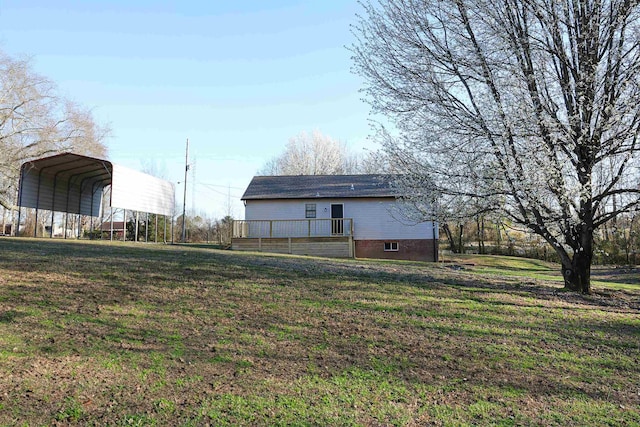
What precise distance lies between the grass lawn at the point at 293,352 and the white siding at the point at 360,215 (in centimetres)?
1352

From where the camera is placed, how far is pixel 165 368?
4.52m

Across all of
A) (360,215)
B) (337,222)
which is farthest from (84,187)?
(360,215)

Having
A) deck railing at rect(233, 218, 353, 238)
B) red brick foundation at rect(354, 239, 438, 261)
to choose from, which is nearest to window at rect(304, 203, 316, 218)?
deck railing at rect(233, 218, 353, 238)

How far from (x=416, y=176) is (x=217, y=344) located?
21.3 ft

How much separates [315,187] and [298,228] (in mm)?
2865

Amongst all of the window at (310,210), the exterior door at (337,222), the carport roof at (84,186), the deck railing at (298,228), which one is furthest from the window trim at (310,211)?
the carport roof at (84,186)

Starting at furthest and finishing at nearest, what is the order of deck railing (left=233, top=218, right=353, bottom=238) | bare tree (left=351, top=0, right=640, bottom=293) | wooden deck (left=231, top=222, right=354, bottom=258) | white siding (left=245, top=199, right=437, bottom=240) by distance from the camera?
white siding (left=245, top=199, right=437, bottom=240), deck railing (left=233, top=218, right=353, bottom=238), wooden deck (left=231, top=222, right=354, bottom=258), bare tree (left=351, top=0, right=640, bottom=293)

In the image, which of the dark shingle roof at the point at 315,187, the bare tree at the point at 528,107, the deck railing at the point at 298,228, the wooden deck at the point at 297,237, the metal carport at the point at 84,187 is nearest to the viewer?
the bare tree at the point at 528,107

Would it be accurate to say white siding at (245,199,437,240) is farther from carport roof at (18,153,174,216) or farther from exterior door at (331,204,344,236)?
carport roof at (18,153,174,216)

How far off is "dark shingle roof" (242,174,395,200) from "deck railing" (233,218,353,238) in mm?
1404

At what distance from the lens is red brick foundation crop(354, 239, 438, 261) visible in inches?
877

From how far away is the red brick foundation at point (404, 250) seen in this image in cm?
2227

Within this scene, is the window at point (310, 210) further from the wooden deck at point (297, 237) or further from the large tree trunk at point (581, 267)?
the large tree trunk at point (581, 267)

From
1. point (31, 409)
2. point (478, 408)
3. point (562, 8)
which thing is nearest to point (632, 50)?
point (562, 8)
